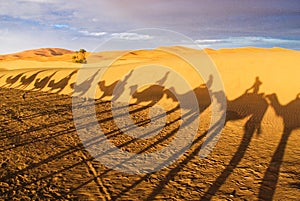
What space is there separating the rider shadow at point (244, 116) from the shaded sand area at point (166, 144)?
1.0 inches

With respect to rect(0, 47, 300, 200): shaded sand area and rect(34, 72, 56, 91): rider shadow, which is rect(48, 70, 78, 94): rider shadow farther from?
rect(0, 47, 300, 200): shaded sand area

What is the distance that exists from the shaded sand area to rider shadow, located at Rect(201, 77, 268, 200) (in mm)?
26

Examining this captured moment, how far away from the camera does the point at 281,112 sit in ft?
46.2

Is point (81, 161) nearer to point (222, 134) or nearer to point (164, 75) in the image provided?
point (222, 134)

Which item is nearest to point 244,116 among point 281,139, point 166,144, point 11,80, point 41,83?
point 281,139

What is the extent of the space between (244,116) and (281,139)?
345cm

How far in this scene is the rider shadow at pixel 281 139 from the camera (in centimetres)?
668

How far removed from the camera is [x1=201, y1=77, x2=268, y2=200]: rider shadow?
283 inches

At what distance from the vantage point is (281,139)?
10539 mm

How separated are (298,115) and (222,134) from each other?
484 centimetres

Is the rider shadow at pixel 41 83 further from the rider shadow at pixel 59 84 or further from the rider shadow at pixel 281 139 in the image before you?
the rider shadow at pixel 281 139

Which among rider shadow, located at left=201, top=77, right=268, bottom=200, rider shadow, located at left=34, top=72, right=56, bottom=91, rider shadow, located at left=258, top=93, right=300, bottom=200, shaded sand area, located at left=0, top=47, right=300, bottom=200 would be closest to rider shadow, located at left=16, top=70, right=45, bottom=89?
rider shadow, located at left=34, top=72, right=56, bottom=91

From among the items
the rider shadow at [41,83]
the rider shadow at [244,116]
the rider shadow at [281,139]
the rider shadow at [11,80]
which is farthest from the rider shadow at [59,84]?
the rider shadow at [281,139]

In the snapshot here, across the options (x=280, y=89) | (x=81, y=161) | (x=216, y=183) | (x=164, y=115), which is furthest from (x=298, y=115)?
(x=81, y=161)
